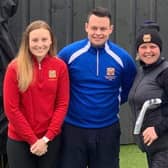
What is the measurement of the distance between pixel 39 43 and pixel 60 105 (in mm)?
453

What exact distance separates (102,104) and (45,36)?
65 centimetres

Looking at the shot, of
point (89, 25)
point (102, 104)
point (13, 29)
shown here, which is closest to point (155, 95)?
point (102, 104)

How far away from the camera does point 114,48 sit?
3.78 meters

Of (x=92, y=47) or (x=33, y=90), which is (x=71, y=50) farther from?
(x=33, y=90)

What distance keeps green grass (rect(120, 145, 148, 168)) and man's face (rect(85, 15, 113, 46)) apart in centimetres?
267

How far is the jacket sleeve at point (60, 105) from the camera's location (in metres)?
3.51

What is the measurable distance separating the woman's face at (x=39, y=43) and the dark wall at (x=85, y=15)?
2.89 meters

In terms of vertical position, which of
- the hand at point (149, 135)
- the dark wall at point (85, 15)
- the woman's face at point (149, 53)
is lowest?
the hand at point (149, 135)

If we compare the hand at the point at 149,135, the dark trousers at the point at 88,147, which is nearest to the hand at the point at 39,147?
the dark trousers at the point at 88,147

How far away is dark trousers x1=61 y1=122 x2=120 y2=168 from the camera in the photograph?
12.2 ft

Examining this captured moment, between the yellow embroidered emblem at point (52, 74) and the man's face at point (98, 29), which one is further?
the man's face at point (98, 29)

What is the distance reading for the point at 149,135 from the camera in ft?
11.1

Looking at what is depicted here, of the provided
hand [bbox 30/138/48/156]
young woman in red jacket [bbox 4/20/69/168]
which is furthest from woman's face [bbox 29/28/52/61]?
hand [bbox 30/138/48/156]

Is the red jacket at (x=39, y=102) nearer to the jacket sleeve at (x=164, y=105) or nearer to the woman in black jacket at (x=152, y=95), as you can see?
the woman in black jacket at (x=152, y=95)
